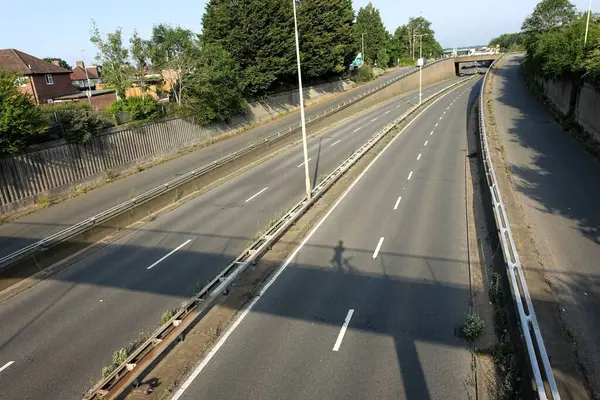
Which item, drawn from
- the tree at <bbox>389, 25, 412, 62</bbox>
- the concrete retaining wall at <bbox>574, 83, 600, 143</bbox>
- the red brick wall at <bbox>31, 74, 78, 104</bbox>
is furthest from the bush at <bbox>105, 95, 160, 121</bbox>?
the tree at <bbox>389, 25, 412, 62</bbox>

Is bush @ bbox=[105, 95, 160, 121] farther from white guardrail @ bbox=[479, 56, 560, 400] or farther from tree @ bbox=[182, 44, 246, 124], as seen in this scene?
white guardrail @ bbox=[479, 56, 560, 400]

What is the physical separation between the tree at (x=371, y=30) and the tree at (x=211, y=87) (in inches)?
3103

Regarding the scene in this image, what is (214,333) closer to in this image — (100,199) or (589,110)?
(100,199)

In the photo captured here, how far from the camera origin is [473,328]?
10.8 m

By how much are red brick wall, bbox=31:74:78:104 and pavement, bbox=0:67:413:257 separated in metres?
28.0

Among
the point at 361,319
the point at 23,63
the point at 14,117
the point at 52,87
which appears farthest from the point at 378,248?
the point at 52,87

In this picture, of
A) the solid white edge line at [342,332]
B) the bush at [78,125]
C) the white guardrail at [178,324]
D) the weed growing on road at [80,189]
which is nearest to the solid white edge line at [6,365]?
the white guardrail at [178,324]

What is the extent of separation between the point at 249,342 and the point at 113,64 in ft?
115

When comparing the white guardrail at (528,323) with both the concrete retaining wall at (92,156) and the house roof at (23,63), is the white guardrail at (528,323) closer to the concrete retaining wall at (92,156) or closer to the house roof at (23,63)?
the concrete retaining wall at (92,156)

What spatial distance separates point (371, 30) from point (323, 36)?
56844 millimetres

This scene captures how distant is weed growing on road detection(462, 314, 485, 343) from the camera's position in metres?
Result: 10.7

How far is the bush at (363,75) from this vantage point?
8671cm

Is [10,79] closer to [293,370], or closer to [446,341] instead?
[293,370]

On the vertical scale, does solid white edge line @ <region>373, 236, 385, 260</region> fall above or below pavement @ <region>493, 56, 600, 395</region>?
below
